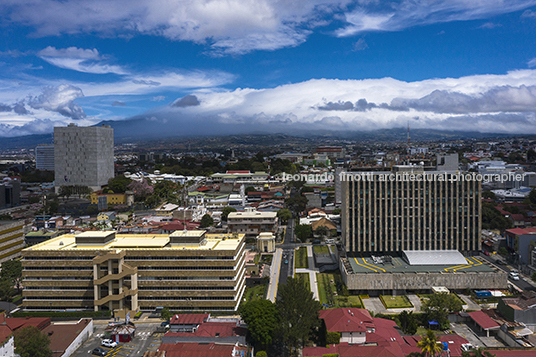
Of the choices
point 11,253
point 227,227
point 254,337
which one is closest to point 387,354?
point 254,337

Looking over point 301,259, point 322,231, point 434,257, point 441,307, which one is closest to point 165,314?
point 301,259

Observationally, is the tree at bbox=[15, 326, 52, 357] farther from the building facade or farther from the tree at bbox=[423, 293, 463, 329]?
the building facade

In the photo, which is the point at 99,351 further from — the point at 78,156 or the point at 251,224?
the point at 78,156

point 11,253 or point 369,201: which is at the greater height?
point 369,201

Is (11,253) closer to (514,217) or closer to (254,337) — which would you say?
(254,337)

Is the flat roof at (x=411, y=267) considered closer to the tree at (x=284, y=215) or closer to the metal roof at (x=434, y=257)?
the metal roof at (x=434, y=257)

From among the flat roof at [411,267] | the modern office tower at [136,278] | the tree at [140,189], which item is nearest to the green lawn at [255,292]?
the modern office tower at [136,278]

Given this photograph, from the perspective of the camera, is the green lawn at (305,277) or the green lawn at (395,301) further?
the green lawn at (305,277)
